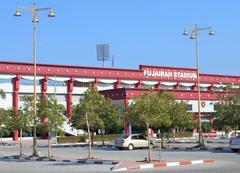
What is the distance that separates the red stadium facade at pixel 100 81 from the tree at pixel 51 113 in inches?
1387

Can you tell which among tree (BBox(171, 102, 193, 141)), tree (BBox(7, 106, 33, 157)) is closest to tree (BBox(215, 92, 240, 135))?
tree (BBox(171, 102, 193, 141))

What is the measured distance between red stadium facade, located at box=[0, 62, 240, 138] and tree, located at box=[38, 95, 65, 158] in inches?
1387

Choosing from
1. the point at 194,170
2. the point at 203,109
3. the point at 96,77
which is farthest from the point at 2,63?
the point at 194,170

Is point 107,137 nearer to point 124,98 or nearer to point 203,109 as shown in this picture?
point 124,98

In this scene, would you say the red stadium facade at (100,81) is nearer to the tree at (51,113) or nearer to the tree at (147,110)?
the tree at (51,113)

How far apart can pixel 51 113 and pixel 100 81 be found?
49.9m

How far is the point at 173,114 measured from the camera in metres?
45.1

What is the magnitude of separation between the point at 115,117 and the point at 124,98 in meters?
24.7

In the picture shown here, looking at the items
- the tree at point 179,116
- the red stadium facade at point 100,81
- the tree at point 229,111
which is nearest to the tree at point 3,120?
the tree at point 179,116

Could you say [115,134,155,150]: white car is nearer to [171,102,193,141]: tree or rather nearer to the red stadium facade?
→ [171,102,193,141]: tree

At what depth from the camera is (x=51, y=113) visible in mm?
31203

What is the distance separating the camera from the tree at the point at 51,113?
102ft

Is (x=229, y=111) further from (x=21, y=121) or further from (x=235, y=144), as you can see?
(x=21, y=121)

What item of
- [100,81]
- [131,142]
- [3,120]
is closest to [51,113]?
[3,120]
